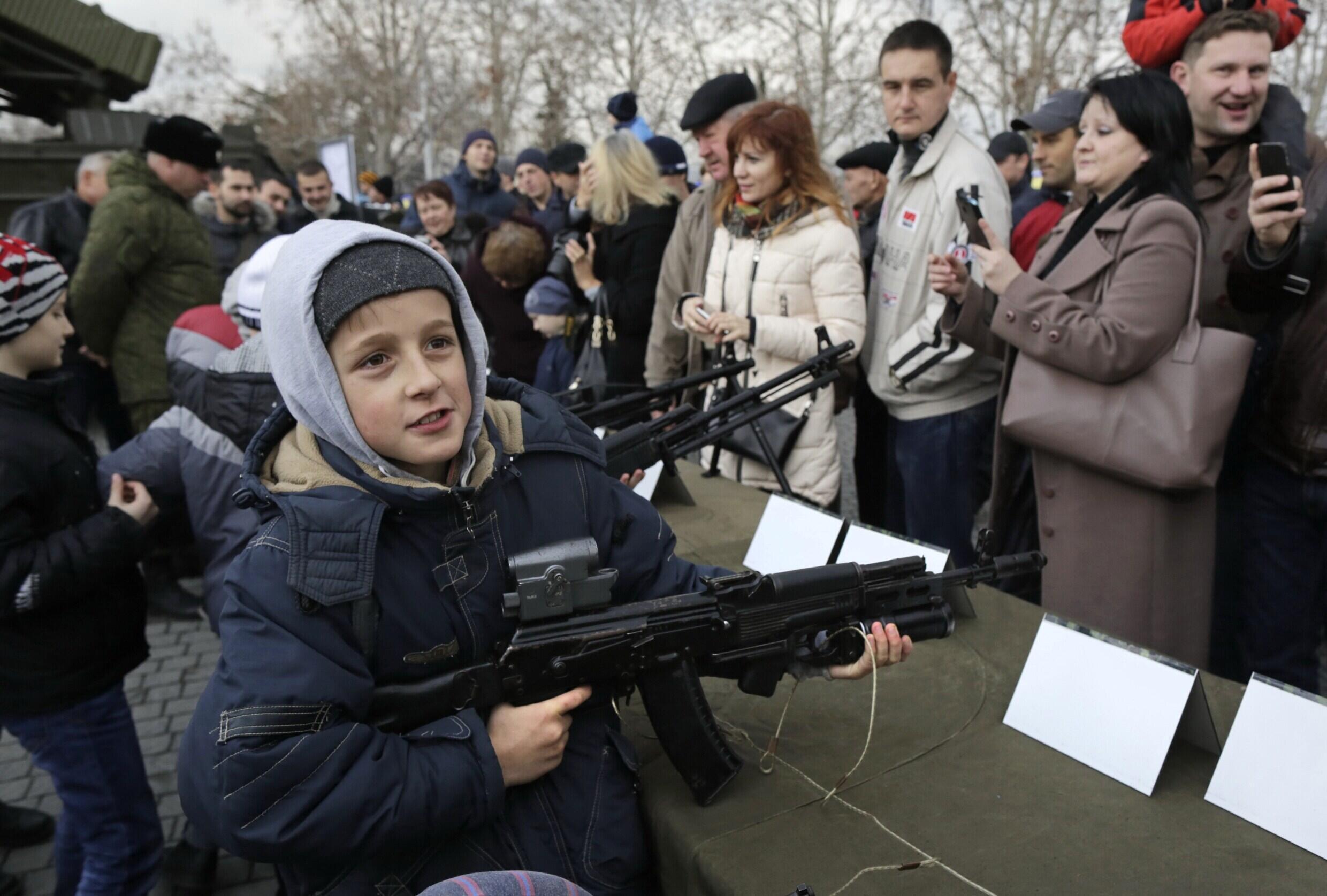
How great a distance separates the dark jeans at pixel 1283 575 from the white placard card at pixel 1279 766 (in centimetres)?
140

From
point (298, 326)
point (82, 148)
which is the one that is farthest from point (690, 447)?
point (82, 148)

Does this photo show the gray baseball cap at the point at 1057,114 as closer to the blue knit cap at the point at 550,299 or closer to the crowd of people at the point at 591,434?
the crowd of people at the point at 591,434

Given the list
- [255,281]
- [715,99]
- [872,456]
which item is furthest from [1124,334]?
[255,281]

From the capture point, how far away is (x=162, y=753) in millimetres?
3561

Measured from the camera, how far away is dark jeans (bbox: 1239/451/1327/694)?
99.9 inches

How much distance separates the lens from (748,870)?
1.34m

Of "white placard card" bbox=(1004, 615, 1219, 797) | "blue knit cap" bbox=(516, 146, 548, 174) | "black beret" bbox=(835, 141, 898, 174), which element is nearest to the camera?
"white placard card" bbox=(1004, 615, 1219, 797)

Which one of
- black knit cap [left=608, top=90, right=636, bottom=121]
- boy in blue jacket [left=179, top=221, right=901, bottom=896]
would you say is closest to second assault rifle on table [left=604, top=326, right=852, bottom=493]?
boy in blue jacket [left=179, top=221, right=901, bottom=896]

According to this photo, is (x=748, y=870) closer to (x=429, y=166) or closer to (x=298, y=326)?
(x=298, y=326)

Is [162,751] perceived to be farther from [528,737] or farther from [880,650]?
[880,650]

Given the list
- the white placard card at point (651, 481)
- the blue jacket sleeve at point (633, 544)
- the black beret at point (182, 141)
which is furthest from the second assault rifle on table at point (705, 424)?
the black beret at point (182, 141)

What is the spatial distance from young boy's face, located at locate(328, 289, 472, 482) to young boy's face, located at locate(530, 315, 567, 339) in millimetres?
3449

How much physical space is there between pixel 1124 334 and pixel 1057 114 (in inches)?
93.8

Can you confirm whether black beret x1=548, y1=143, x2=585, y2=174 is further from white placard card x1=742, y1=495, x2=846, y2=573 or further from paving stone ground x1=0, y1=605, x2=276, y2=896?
white placard card x1=742, y1=495, x2=846, y2=573
